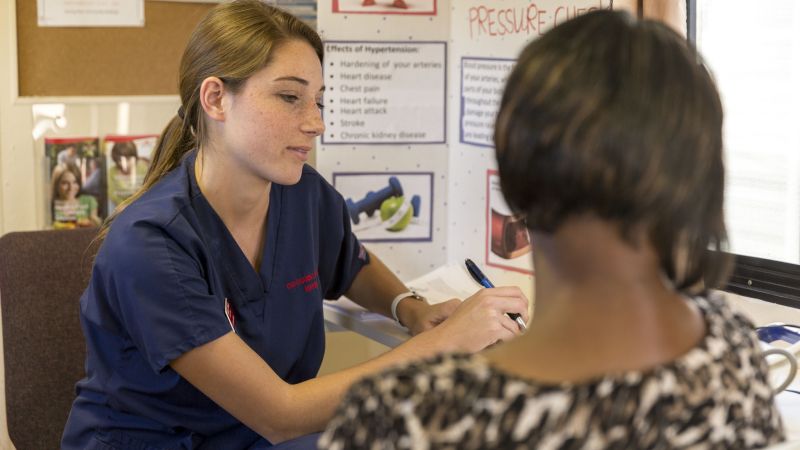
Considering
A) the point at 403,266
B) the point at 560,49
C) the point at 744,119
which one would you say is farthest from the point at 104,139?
the point at 560,49

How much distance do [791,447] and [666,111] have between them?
255mm

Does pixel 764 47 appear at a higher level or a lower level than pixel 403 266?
higher

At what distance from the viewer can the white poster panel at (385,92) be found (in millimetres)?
2002

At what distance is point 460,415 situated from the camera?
64 centimetres

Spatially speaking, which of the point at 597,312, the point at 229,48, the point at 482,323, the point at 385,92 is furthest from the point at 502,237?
the point at 597,312

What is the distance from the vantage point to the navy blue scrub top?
4.28ft

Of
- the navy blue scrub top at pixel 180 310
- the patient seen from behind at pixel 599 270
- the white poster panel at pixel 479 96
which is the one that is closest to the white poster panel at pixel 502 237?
the white poster panel at pixel 479 96

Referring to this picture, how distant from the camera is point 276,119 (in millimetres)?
1445

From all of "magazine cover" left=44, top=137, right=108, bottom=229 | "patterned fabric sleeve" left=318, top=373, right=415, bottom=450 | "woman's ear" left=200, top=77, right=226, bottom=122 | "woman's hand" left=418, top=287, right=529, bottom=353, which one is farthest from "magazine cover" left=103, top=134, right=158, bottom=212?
Answer: "patterned fabric sleeve" left=318, top=373, right=415, bottom=450

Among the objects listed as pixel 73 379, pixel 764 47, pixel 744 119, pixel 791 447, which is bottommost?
pixel 73 379

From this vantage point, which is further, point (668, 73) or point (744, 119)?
point (744, 119)

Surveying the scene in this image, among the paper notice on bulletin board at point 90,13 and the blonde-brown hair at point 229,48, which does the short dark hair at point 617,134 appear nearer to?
the blonde-brown hair at point 229,48

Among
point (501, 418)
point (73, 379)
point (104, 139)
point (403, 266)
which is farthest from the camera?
point (104, 139)

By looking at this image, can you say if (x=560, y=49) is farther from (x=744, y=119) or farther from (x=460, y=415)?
(x=744, y=119)
